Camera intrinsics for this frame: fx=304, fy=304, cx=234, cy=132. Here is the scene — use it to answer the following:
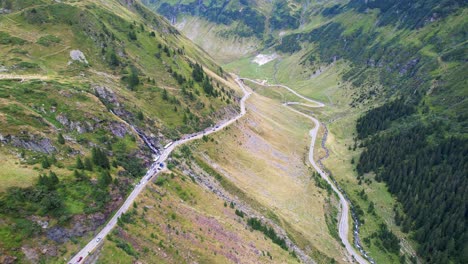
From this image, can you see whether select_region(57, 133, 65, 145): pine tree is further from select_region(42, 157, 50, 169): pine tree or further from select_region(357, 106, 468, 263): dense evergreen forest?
select_region(357, 106, 468, 263): dense evergreen forest

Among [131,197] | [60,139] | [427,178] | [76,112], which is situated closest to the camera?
[131,197]

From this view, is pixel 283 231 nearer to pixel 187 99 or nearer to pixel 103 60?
pixel 187 99

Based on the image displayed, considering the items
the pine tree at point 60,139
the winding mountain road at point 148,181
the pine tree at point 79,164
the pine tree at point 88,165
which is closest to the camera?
the winding mountain road at point 148,181

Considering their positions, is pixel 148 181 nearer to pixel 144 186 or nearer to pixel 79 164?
pixel 144 186

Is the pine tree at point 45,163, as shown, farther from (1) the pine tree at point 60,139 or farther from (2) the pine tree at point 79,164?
(1) the pine tree at point 60,139

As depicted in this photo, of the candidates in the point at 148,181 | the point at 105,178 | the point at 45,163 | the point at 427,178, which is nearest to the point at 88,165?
the point at 105,178

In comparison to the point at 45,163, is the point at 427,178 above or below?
above

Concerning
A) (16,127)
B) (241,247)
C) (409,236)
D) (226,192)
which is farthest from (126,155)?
(409,236)

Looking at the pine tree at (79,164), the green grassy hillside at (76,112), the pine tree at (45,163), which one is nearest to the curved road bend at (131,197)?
the green grassy hillside at (76,112)
